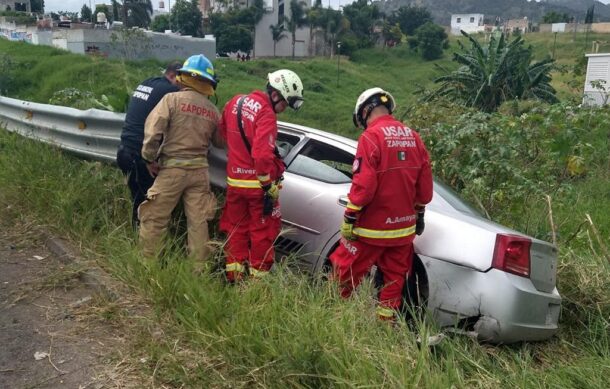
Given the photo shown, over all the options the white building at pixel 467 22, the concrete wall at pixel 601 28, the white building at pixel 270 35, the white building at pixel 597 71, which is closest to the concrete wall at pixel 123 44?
the white building at pixel 597 71

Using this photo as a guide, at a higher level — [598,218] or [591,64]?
[591,64]

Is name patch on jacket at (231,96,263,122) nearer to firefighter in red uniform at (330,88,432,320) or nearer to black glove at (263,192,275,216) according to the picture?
black glove at (263,192,275,216)

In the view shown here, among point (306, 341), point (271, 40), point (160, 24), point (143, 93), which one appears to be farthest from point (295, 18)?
point (306, 341)

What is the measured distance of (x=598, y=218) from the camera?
6.85m

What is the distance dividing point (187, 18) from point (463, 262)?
71.1m

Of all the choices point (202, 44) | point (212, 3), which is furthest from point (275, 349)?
point (212, 3)

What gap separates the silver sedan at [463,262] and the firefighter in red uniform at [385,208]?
150 millimetres

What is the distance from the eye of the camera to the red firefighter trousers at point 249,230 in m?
4.02

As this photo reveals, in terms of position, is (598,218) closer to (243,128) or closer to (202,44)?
(243,128)

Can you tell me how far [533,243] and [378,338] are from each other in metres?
1.47

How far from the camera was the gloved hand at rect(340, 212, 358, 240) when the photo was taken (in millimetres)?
3508

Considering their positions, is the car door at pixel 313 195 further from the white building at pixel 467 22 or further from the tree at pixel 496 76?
the white building at pixel 467 22

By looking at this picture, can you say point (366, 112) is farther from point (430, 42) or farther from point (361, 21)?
point (361, 21)

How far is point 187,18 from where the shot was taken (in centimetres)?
6906
